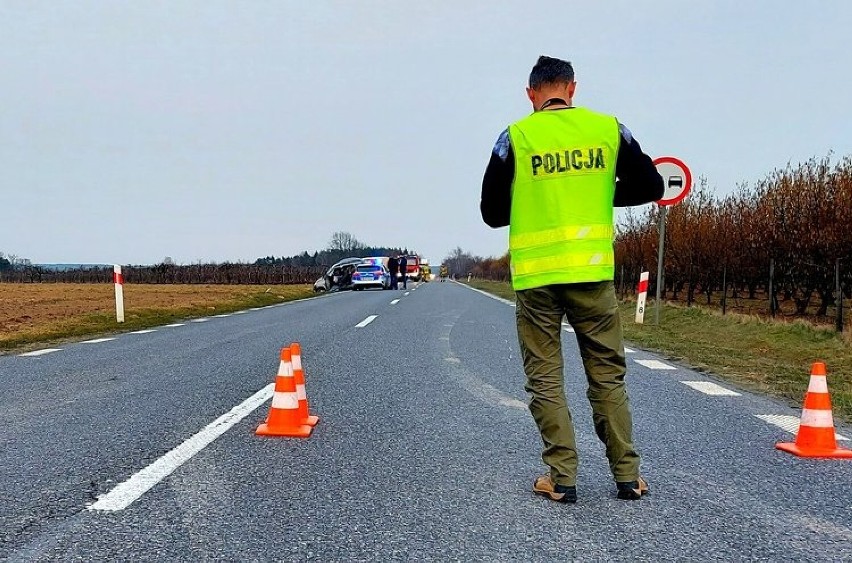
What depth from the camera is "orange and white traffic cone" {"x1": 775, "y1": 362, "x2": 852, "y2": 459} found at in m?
3.69

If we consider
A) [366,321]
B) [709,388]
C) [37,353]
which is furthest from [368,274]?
[709,388]

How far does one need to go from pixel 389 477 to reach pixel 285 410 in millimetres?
1169

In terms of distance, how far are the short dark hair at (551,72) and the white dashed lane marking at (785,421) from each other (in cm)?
297

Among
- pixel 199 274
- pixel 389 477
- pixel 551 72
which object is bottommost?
pixel 389 477

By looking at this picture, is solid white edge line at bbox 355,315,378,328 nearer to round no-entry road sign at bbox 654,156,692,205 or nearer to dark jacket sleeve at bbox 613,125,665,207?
round no-entry road sign at bbox 654,156,692,205

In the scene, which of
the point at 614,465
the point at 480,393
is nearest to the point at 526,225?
the point at 614,465

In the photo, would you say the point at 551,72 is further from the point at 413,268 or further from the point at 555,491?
the point at 413,268

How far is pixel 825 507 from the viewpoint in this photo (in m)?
2.88

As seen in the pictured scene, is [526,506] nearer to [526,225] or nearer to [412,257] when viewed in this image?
[526,225]

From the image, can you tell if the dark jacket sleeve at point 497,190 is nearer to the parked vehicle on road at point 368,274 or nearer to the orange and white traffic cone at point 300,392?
the orange and white traffic cone at point 300,392

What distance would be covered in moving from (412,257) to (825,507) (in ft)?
221

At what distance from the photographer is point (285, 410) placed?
4117 mm


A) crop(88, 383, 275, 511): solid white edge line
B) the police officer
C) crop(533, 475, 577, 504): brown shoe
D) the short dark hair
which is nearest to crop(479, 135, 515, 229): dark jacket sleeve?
the short dark hair

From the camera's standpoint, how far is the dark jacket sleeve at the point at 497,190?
3008mm
